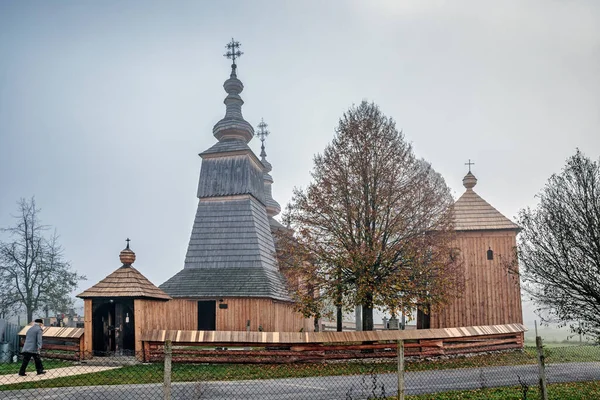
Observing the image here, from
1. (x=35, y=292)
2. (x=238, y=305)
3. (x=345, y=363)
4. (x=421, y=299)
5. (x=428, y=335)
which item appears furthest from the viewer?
(x=35, y=292)

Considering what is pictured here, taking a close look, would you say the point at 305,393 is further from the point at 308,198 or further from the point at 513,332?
the point at 513,332

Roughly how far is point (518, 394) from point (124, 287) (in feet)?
44.9

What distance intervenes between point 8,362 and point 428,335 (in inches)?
600

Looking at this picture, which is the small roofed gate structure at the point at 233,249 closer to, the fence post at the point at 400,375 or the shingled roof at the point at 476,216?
the shingled roof at the point at 476,216

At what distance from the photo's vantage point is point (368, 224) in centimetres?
1992

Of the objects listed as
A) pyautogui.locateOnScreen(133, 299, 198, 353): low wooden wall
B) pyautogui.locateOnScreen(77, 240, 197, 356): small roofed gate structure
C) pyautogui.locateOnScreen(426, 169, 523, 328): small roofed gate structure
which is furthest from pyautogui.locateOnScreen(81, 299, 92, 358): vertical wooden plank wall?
pyautogui.locateOnScreen(426, 169, 523, 328): small roofed gate structure

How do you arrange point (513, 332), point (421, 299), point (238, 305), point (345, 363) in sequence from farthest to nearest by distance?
point (238, 305) < point (513, 332) < point (421, 299) < point (345, 363)

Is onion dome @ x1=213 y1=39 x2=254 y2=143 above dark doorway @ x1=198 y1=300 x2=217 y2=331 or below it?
above

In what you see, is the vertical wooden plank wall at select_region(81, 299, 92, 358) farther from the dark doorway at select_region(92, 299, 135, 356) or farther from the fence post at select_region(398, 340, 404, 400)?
the fence post at select_region(398, 340, 404, 400)

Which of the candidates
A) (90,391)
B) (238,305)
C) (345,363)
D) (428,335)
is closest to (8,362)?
(90,391)

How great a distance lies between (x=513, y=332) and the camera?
2216 cm

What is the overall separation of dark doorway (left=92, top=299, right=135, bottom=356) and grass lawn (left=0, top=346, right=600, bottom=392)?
1572mm

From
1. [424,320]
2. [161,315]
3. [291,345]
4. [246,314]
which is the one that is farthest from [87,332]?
[424,320]

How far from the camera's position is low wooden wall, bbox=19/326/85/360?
18.0 m
